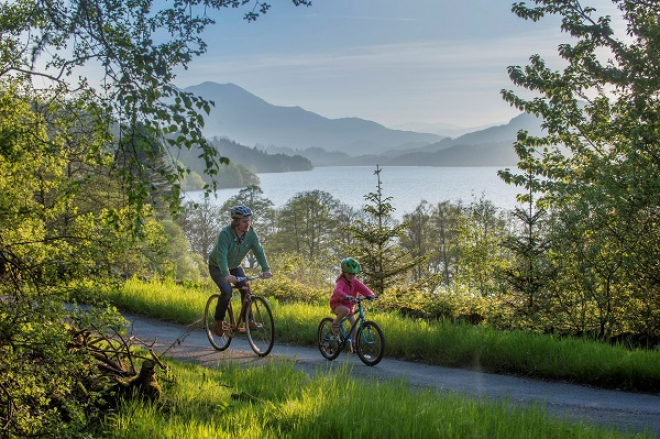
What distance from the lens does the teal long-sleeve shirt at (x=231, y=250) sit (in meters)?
8.59

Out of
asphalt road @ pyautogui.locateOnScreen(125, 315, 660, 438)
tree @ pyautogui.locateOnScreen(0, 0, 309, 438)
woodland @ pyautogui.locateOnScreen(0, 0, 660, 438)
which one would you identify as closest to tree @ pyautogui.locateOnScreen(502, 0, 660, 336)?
woodland @ pyautogui.locateOnScreen(0, 0, 660, 438)

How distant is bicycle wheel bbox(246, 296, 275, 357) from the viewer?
8898 millimetres

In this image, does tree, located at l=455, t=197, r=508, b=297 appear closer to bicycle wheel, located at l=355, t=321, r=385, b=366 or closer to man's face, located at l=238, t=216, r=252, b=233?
bicycle wheel, located at l=355, t=321, r=385, b=366

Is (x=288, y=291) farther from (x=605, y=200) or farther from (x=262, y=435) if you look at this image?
(x=262, y=435)

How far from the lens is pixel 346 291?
8758 mm

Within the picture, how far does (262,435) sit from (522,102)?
14040 mm

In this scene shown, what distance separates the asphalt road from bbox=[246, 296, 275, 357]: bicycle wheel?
0.19 m

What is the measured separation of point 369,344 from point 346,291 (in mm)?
882

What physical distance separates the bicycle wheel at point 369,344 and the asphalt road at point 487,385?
13 centimetres

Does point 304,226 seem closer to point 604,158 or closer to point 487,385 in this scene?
point 604,158

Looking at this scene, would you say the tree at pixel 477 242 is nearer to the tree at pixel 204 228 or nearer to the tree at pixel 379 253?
the tree at pixel 379 253

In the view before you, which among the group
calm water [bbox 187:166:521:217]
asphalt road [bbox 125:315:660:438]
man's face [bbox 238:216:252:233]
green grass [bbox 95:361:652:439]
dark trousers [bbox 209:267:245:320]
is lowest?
asphalt road [bbox 125:315:660:438]

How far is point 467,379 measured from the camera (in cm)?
805

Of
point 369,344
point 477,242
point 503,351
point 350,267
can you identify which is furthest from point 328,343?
point 477,242
